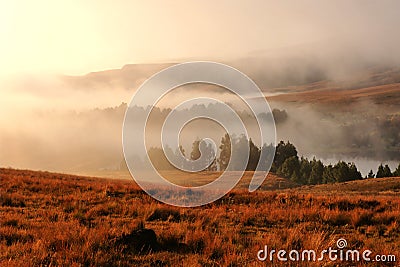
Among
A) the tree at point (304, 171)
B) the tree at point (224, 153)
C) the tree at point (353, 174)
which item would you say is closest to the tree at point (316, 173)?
the tree at point (304, 171)

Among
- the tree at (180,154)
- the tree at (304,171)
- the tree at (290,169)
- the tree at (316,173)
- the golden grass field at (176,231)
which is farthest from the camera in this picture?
the tree at (290,169)

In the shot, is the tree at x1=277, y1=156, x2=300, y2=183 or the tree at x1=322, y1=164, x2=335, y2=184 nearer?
the tree at x1=322, y1=164, x2=335, y2=184

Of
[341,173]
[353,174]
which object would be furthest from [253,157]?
[353,174]

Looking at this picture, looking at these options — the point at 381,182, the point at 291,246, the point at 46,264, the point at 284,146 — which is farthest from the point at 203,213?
the point at 284,146

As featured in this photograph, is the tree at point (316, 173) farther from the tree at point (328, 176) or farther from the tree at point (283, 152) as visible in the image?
the tree at point (283, 152)

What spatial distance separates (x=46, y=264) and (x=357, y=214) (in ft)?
39.5

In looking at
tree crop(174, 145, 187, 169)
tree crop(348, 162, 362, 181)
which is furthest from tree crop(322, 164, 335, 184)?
tree crop(174, 145, 187, 169)

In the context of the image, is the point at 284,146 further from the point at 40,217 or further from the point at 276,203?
the point at 40,217

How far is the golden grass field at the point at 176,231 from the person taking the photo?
8.42 metres

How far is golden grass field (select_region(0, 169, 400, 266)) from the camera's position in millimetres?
8422

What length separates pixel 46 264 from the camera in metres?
7.54

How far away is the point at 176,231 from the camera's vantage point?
1108 cm

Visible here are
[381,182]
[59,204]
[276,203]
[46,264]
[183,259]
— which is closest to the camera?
[46,264]

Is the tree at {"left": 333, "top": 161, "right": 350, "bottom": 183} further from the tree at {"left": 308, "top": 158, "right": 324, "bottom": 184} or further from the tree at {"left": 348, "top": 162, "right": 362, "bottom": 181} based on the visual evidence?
the tree at {"left": 308, "top": 158, "right": 324, "bottom": 184}
